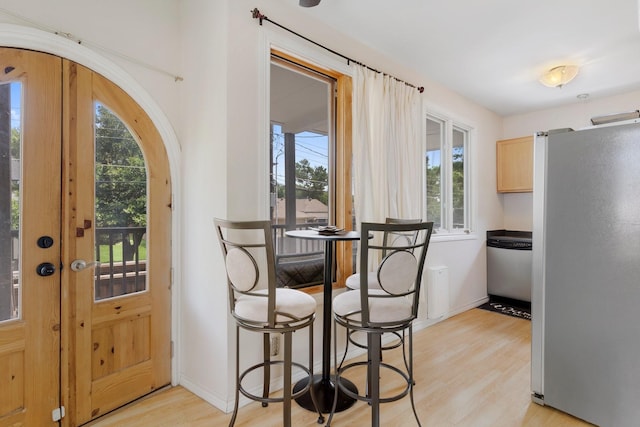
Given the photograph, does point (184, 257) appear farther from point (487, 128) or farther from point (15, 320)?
point (487, 128)

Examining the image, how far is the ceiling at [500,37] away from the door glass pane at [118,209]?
1.55 meters

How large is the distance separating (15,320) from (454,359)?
10.1ft

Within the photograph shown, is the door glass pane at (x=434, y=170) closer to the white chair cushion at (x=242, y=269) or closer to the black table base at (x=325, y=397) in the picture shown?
the black table base at (x=325, y=397)

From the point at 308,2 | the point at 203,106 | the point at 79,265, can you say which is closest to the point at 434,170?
the point at 308,2

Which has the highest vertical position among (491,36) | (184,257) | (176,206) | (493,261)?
(491,36)

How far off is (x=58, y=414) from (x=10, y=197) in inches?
48.2

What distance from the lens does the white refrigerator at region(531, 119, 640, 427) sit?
183 centimetres

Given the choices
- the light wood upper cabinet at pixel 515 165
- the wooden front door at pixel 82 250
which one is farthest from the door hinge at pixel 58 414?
the light wood upper cabinet at pixel 515 165

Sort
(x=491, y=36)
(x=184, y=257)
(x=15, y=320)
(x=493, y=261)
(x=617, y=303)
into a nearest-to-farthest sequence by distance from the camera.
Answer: (x=15, y=320) → (x=617, y=303) → (x=184, y=257) → (x=491, y=36) → (x=493, y=261)

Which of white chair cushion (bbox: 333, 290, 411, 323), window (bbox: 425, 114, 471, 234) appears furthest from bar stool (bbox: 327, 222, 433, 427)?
window (bbox: 425, 114, 471, 234)

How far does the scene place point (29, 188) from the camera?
1717 millimetres

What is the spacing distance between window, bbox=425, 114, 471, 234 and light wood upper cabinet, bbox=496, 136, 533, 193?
3.18 ft

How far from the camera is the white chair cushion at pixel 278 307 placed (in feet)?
5.41

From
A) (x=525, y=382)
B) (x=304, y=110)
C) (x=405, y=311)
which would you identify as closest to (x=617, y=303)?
(x=525, y=382)
